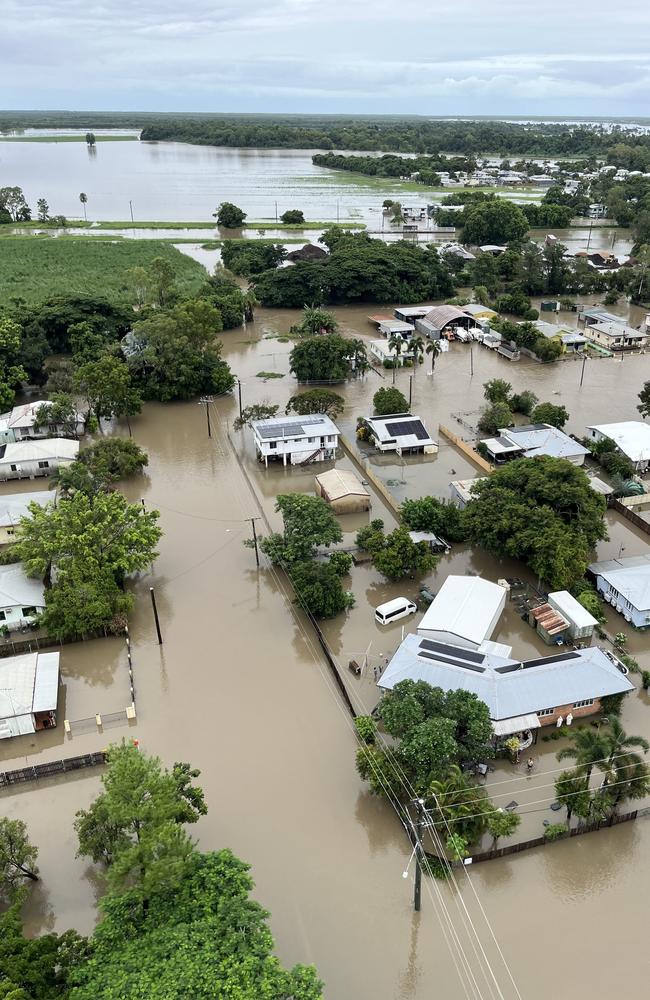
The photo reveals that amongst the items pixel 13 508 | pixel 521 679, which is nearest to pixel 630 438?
pixel 521 679

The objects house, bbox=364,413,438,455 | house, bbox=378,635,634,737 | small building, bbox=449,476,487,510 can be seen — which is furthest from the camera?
house, bbox=364,413,438,455

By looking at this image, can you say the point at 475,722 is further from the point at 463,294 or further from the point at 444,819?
the point at 463,294

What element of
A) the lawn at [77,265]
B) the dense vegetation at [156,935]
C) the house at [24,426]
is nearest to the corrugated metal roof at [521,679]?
the dense vegetation at [156,935]

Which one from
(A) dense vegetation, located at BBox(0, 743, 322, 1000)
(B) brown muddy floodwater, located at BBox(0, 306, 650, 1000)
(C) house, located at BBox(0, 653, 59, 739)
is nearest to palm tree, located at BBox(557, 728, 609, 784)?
(B) brown muddy floodwater, located at BBox(0, 306, 650, 1000)

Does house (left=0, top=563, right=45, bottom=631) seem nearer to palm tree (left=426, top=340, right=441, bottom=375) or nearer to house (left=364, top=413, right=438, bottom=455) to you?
house (left=364, top=413, right=438, bottom=455)

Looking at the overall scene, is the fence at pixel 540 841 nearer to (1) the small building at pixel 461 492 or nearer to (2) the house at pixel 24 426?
(1) the small building at pixel 461 492

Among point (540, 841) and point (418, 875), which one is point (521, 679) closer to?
point (540, 841)

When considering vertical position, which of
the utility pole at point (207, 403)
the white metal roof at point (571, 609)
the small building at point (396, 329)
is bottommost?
the white metal roof at point (571, 609)
